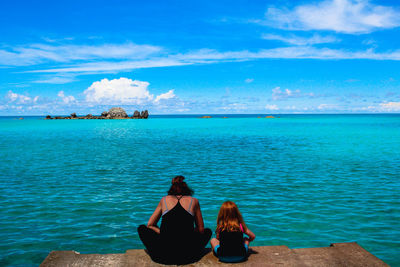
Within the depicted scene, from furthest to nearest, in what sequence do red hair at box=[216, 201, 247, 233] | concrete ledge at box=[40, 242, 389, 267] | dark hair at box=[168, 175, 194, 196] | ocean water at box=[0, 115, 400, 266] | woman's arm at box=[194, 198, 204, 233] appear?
ocean water at box=[0, 115, 400, 266], concrete ledge at box=[40, 242, 389, 267], woman's arm at box=[194, 198, 204, 233], dark hair at box=[168, 175, 194, 196], red hair at box=[216, 201, 247, 233]

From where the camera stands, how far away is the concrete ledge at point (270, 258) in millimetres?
7480

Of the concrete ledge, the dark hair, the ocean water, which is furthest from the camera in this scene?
the ocean water

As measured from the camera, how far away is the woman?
713 centimetres

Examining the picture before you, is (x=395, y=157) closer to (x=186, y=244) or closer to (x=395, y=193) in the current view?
(x=395, y=193)

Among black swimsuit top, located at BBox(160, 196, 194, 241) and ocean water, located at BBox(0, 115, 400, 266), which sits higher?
black swimsuit top, located at BBox(160, 196, 194, 241)

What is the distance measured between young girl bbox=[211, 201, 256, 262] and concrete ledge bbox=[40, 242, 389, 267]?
20cm

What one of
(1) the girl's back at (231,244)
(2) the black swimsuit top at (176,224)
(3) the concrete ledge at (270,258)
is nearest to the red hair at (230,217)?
(1) the girl's back at (231,244)

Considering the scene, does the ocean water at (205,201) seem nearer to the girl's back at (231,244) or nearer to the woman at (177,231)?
the woman at (177,231)

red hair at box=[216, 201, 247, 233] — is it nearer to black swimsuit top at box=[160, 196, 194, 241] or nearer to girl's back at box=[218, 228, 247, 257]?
girl's back at box=[218, 228, 247, 257]

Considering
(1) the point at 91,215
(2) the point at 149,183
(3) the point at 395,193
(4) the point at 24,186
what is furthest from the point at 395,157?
(4) the point at 24,186

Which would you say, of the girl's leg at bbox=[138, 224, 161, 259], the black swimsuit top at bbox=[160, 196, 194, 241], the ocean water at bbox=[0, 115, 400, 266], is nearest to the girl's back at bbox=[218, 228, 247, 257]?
the black swimsuit top at bbox=[160, 196, 194, 241]

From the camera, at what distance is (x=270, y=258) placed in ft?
25.6

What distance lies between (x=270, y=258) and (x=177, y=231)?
2.43 meters

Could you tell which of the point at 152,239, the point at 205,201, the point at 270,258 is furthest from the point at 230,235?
the point at 205,201
